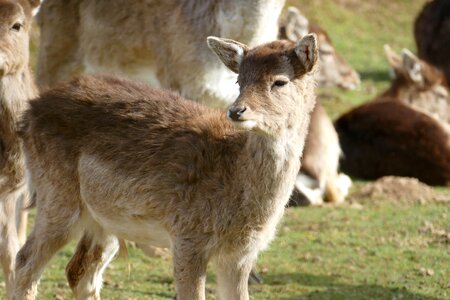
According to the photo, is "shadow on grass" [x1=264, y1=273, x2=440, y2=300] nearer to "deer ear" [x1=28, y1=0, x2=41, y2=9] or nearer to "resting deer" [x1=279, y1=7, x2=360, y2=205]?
"deer ear" [x1=28, y1=0, x2=41, y2=9]

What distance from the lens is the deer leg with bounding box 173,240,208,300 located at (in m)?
6.30

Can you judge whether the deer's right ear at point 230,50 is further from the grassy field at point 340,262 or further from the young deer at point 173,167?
the grassy field at point 340,262

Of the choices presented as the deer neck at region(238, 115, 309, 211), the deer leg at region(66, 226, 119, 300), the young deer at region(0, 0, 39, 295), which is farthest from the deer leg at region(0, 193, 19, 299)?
the deer neck at region(238, 115, 309, 211)

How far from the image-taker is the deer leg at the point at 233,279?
6.62 metres

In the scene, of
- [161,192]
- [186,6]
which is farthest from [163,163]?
[186,6]

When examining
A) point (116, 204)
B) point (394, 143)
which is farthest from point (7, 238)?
point (394, 143)

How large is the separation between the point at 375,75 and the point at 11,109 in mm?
11973

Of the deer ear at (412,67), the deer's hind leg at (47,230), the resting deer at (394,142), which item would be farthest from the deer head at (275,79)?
the deer ear at (412,67)

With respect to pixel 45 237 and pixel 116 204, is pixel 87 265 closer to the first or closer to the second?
pixel 45 237

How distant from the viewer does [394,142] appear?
13617 millimetres

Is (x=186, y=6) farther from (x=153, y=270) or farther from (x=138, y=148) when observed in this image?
(x=138, y=148)

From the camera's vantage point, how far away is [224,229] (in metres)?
6.30

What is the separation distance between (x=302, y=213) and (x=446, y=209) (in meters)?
1.54

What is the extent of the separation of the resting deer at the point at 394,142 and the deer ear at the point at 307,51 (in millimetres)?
7162
